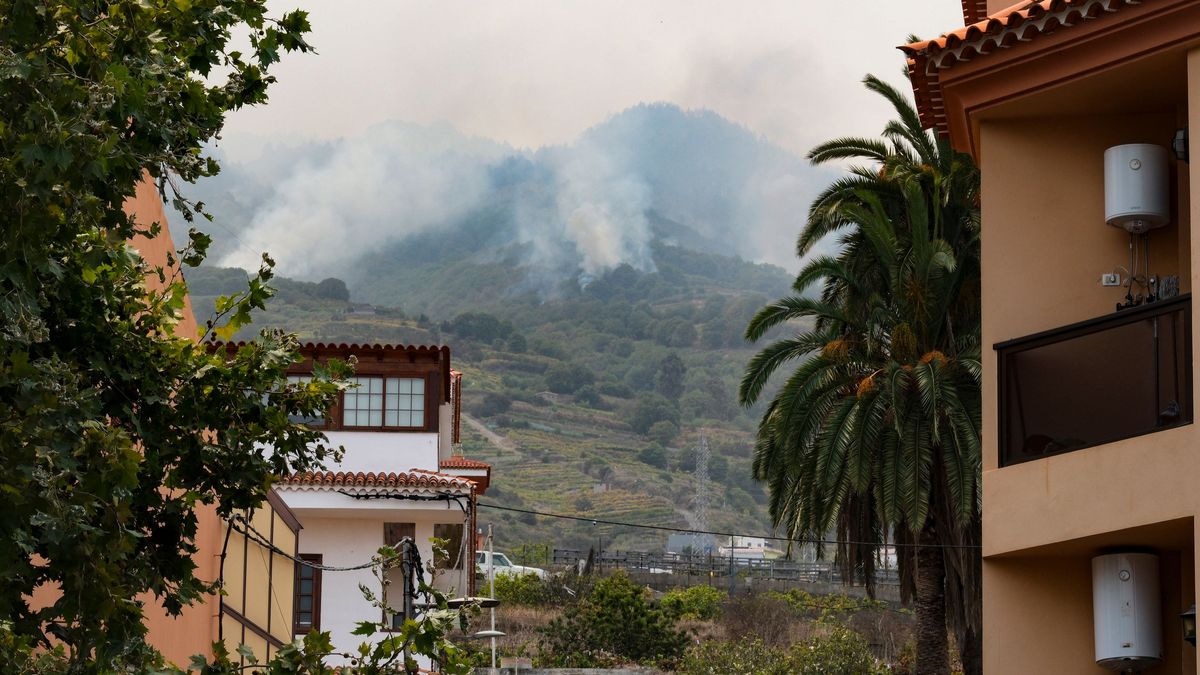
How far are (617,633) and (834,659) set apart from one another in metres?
8.53

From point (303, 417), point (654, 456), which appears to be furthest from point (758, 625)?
point (654, 456)

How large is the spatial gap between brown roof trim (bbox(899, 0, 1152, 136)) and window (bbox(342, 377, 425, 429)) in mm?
18966

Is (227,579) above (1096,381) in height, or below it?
below

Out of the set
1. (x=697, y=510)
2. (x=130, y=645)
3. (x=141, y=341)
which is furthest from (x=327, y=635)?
(x=697, y=510)

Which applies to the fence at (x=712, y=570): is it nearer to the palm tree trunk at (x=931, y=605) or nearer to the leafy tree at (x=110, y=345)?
the palm tree trunk at (x=931, y=605)

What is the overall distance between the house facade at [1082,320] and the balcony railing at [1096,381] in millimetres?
16

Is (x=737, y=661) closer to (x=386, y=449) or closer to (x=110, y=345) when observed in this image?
(x=386, y=449)

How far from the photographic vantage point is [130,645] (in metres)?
9.11

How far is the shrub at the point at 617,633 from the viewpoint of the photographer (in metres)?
44.8

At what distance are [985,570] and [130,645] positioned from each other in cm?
742

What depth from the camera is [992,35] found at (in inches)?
584

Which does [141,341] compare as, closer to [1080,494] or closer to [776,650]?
[1080,494]

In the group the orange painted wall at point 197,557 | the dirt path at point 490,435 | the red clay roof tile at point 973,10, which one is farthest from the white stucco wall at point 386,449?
the dirt path at point 490,435

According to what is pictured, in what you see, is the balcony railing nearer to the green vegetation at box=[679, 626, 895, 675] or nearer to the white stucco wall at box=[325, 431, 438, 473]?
the white stucco wall at box=[325, 431, 438, 473]
